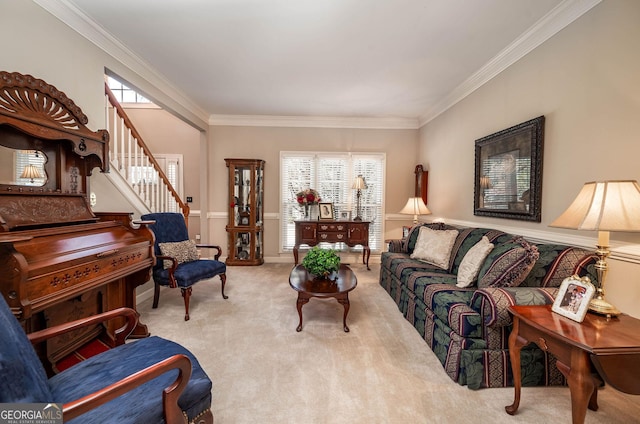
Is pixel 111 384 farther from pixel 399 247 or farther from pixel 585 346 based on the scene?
pixel 399 247

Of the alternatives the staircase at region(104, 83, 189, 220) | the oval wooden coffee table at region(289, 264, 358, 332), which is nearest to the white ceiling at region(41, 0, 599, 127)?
the staircase at region(104, 83, 189, 220)

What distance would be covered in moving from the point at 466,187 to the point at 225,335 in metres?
3.32

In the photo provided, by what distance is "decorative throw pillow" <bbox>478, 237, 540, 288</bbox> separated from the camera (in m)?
1.84

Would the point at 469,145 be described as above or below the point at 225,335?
above

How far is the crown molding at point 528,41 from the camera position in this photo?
199 cm

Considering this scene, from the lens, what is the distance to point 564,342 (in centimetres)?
126

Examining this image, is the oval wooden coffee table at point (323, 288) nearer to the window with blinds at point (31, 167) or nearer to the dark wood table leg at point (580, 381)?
the dark wood table leg at point (580, 381)

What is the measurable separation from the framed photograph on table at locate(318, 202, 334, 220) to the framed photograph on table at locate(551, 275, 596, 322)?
3.51 m

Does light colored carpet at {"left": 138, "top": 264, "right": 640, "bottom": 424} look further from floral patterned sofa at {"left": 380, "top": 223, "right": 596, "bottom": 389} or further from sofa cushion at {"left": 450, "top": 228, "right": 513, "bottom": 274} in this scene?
sofa cushion at {"left": 450, "top": 228, "right": 513, "bottom": 274}

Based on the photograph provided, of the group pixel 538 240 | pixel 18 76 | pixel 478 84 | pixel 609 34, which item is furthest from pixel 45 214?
pixel 478 84

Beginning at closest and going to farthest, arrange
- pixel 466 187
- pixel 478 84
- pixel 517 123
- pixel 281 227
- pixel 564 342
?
1. pixel 564 342
2. pixel 517 123
3. pixel 478 84
4. pixel 466 187
5. pixel 281 227

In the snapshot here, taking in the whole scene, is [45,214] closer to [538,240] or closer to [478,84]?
[538,240]

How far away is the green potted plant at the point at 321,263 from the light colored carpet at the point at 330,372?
0.51m

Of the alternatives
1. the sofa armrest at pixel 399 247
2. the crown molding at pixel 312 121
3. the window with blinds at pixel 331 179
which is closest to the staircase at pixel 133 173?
the crown molding at pixel 312 121
